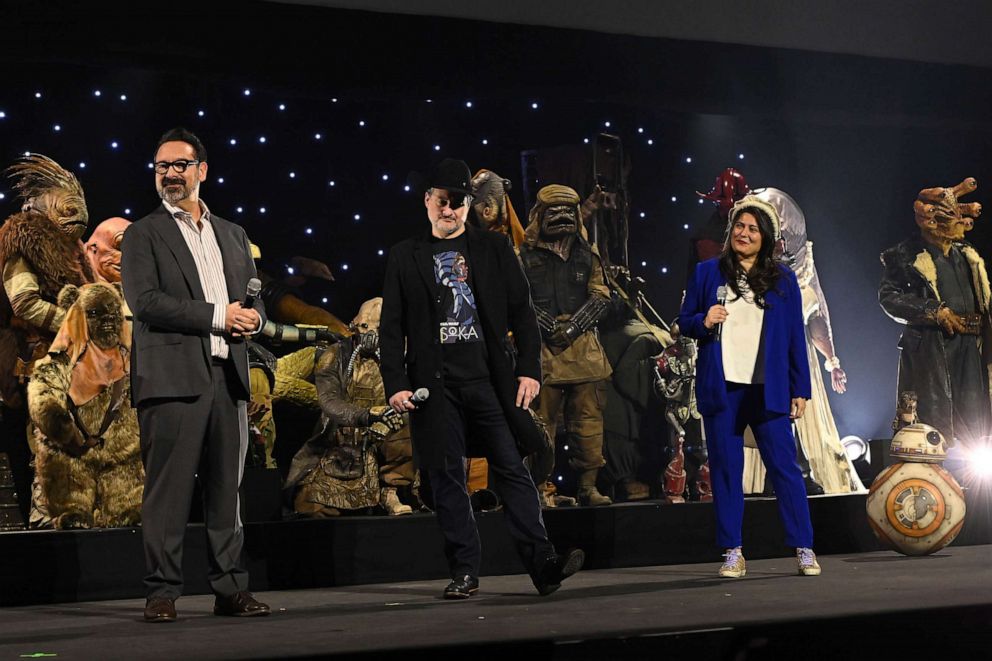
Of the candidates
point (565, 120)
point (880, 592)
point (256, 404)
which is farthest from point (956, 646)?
point (565, 120)

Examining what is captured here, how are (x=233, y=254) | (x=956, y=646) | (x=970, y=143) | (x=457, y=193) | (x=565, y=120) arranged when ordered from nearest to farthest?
(x=956, y=646), (x=233, y=254), (x=457, y=193), (x=565, y=120), (x=970, y=143)

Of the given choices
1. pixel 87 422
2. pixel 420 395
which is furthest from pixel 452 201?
pixel 87 422

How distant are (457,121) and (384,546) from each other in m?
2.75

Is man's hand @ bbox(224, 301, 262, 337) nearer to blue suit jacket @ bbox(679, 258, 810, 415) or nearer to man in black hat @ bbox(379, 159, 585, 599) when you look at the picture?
man in black hat @ bbox(379, 159, 585, 599)

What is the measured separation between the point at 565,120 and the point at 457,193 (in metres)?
3.02

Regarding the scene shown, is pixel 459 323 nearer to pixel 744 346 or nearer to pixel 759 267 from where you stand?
pixel 744 346

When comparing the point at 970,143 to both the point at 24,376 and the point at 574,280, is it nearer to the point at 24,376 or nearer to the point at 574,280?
the point at 574,280

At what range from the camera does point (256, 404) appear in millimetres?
6211

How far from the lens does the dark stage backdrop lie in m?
6.46

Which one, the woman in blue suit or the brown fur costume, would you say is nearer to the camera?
the woman in blue suit

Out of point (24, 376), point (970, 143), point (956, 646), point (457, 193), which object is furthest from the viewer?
point (970, 143)

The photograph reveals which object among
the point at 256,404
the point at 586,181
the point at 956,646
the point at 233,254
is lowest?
the point at 956,646

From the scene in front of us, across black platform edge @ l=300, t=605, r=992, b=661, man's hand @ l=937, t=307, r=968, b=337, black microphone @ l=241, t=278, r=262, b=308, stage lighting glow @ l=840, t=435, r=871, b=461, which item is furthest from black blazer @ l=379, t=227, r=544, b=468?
stage lighting glow @ l=840, t=435, r=871, b=461

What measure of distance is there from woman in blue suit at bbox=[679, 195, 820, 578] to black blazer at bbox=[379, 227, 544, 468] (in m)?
0.77
